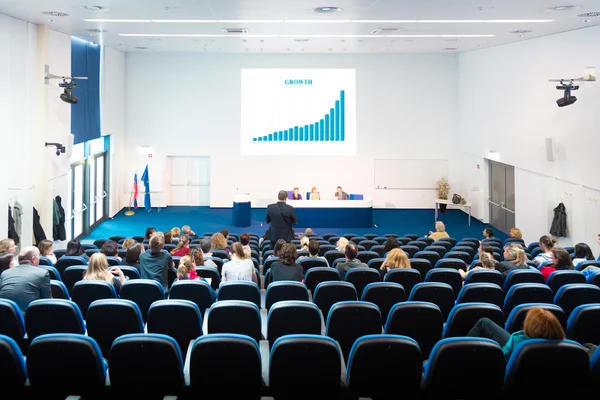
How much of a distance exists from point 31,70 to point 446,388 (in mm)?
11389

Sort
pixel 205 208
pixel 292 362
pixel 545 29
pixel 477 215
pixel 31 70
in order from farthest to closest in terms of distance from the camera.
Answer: pixel 205 208, pixel 477 215, pixel 545 29, pixel 31 70, pixel 292 362

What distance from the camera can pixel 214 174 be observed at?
20969mm

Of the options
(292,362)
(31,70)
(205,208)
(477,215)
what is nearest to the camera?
(292,362)

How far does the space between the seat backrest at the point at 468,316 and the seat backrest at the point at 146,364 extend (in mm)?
2384

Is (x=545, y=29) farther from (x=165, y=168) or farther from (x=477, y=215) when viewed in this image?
(x=165, y=168)

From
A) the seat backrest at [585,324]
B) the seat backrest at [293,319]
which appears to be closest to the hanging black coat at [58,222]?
the seat backrest at [293,319]

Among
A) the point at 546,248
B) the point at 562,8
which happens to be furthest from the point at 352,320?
the point at 562,8

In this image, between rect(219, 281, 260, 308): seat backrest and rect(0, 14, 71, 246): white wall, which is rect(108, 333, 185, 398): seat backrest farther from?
rect(0, 14, 71, 246): white wall

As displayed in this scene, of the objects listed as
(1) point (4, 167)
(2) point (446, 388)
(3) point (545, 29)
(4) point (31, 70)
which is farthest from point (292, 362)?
(3) point (545, 29)

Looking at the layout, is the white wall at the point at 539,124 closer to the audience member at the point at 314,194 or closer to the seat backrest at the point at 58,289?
the audience member at the point at 314,194

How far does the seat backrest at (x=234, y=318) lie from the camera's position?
5090mm

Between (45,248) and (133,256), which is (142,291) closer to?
(133,256)

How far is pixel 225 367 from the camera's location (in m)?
3.85

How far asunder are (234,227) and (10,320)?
43.8ft
